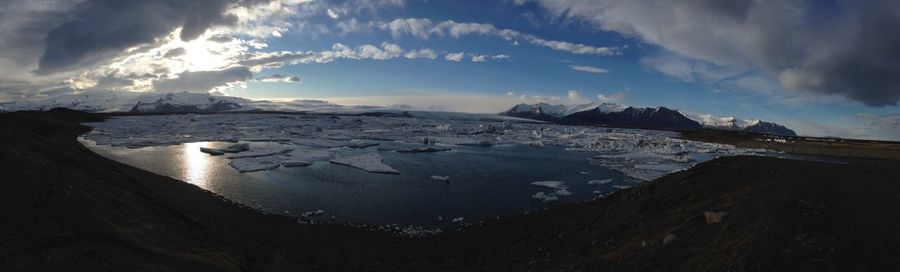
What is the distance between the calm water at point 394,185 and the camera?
1858cm

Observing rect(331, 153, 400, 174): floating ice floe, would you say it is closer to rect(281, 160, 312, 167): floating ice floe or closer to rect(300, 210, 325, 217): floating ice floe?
rect(281, 160, 312, 167): floating ice floe

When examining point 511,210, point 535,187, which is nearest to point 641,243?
point 511,210

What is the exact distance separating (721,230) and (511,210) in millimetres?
10267

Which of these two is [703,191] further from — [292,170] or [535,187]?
[292,170]

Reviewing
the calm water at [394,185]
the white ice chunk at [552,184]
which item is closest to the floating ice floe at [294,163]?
the calm water at [394,185]

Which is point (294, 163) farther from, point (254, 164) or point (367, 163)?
point (367, 163)

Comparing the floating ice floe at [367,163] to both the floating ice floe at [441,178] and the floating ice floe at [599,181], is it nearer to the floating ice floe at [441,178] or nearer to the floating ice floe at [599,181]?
the floating ice floe at [441,178]

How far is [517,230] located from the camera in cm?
1486

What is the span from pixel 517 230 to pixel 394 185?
10.3m

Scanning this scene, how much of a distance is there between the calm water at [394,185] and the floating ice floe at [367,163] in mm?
753

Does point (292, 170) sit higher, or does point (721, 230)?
point (721, 230)

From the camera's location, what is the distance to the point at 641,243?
10.3 meters

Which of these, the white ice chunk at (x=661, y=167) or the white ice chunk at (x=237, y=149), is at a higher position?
the white ice chunk at (x=661, y=167)

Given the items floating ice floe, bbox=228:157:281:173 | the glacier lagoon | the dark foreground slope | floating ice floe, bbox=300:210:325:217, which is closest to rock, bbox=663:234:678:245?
the dark foreground slope
